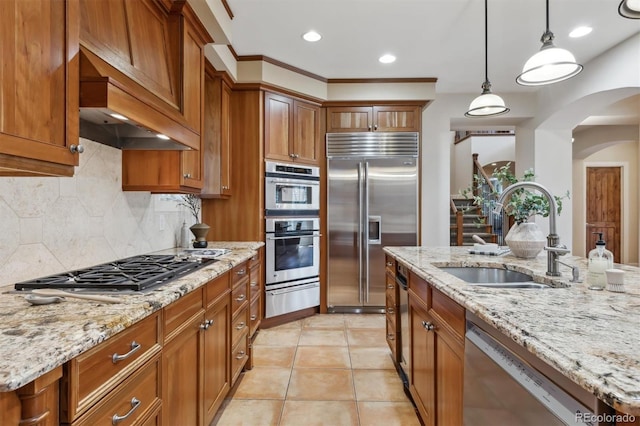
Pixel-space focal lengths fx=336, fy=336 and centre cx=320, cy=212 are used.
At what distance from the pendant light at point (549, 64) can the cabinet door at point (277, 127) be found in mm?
2342

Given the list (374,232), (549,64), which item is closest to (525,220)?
(549,64)

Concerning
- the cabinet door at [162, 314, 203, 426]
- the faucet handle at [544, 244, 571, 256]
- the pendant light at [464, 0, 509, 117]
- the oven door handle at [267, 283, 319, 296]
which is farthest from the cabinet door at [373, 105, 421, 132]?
the cabinet door at [162, 314, 203, 426]

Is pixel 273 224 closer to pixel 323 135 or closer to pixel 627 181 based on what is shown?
pixel 323 135

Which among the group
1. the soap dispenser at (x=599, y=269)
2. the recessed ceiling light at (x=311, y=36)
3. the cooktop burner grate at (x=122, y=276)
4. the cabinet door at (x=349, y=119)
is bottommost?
the cooktop burner grate at (x=122, y=276)

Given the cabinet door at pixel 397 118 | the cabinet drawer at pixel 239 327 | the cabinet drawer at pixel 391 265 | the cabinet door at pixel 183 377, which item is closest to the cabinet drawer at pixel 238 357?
the cabinet drawer at pixel 239 327

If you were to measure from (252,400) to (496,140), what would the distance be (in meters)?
8.75

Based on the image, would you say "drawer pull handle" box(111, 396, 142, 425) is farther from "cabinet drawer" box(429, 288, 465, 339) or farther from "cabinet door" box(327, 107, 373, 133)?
"cabinet door" box(327, 107, 373, 133)

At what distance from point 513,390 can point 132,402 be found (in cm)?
113

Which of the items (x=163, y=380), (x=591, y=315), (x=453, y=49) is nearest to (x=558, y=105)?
(x=453, y=49)

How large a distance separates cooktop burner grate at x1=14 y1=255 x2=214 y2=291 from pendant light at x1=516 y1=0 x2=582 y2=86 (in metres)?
2.23

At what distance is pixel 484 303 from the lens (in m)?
1.11

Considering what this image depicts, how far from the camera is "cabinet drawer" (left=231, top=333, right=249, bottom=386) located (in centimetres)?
219

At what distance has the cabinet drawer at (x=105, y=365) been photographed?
787mm

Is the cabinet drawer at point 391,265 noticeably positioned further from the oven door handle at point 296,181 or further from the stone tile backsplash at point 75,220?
the stone tile backsplash at point 75,220
